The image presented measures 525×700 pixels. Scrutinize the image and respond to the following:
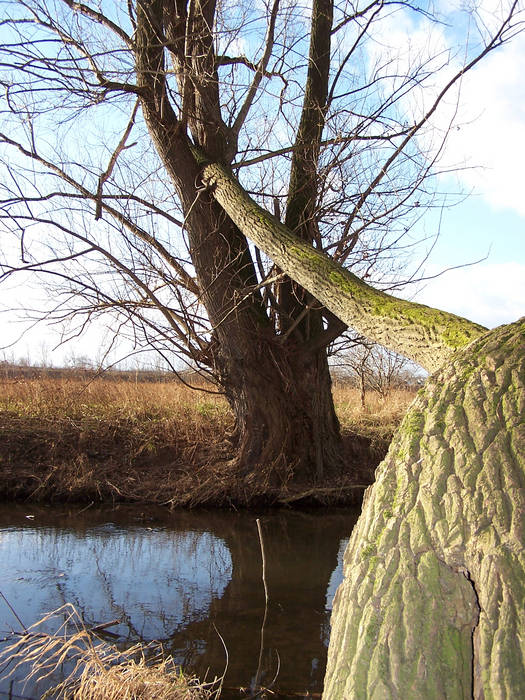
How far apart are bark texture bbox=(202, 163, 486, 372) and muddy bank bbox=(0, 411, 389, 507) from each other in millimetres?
3808

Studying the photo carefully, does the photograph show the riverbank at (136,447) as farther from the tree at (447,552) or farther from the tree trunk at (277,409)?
the tree at (447,552)

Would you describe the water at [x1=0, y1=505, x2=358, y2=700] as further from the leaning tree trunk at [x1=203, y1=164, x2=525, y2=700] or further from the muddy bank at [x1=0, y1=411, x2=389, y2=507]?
the leaning tree trunk at [x1=203, y1=164, x2=525, y2=700]

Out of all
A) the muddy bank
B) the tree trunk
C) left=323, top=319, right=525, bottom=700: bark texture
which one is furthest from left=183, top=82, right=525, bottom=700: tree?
the muddy bank

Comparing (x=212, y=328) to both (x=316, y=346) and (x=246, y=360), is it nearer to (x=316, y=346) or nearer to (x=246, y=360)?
(x=246, y=360)

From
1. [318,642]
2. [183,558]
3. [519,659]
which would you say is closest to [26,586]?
[183,558]

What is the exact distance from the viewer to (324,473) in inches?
344

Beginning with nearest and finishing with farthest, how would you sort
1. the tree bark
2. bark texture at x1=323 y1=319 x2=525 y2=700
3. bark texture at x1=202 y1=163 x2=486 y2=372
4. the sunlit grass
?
bark texture at x1=323 y1=319 x2=525 y2=700 < bark texture at x1=202 y1=163 x2=486 y2=372 < the tree bark < the sunlit grass

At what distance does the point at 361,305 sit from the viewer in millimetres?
4133

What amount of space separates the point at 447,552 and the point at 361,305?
90.6 inches

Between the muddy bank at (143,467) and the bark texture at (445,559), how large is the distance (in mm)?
5996

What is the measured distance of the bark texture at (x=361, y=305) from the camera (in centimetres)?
337

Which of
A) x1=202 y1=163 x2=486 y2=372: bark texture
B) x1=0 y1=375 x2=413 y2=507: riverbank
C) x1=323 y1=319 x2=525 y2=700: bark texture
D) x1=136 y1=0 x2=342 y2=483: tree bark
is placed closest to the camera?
x1=323 y1=319 x2=525 y2=700: bark texture

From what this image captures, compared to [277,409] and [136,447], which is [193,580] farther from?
[136,447]

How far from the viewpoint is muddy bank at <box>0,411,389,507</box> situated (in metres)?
8.26
